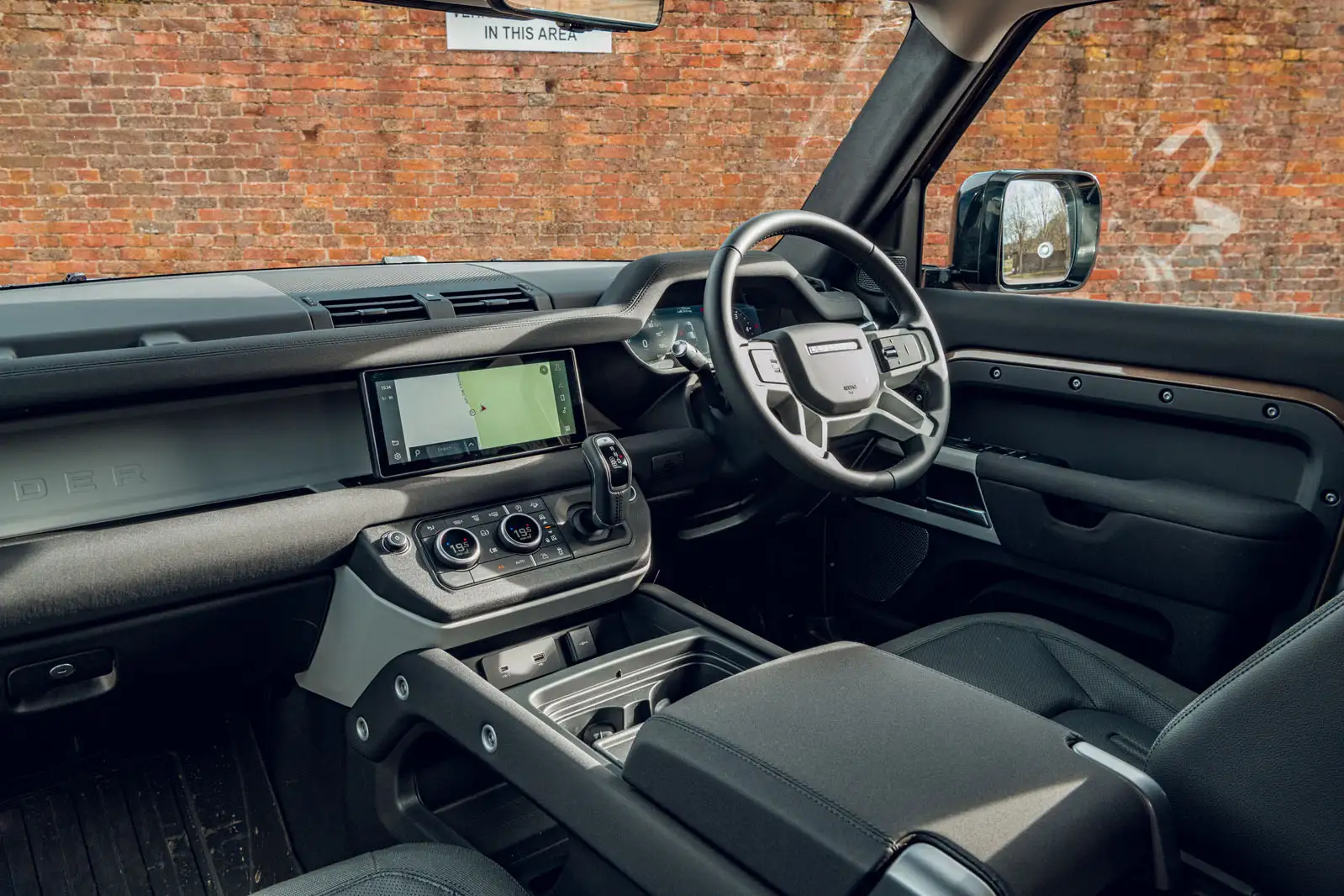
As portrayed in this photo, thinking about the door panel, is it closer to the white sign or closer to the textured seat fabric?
the textured seat fabric

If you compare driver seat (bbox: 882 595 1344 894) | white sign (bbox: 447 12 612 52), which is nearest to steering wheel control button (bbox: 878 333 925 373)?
driver seat (bbox: 882 595 1344 894)

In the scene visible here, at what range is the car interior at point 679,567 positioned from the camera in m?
0.96

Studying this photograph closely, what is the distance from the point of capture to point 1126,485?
74.9 inches

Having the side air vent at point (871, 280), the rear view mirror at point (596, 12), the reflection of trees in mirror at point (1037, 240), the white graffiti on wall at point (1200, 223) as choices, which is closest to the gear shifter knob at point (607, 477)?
the rear view mirror at point (596, 12)

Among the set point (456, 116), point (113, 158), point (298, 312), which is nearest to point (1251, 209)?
point (456, 116)

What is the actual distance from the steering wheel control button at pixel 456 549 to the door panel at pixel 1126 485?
1020 mm

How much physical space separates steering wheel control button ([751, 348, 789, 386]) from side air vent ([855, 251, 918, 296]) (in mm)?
741

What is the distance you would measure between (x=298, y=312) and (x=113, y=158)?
5.33 meters

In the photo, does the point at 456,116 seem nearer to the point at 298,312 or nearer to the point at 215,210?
the point at 215,210

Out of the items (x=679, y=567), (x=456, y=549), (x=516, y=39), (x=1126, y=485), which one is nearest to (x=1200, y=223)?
(x=1126, y=485)

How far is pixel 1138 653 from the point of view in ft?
6.27

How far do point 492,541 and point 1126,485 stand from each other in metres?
1.17

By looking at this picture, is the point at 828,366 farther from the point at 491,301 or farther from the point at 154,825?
the point at 154,825

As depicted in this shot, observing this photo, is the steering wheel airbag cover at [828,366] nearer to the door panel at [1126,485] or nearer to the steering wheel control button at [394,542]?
the door panel at [1126,485]
